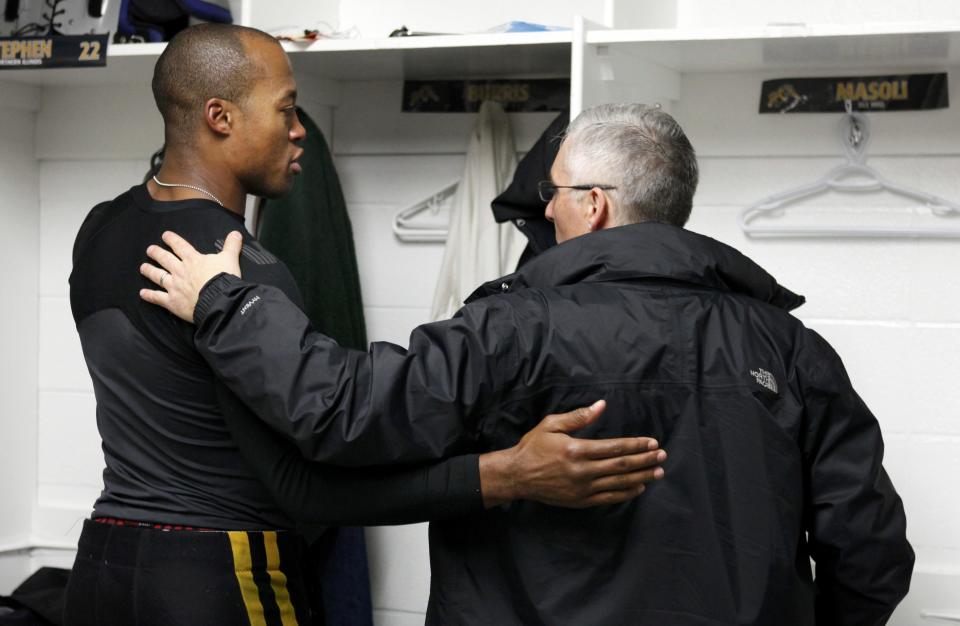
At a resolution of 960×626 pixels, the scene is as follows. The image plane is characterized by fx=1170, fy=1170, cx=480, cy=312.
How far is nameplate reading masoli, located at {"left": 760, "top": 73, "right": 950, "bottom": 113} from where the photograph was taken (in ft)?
8.70

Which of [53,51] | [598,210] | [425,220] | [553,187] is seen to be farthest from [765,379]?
[53,51]

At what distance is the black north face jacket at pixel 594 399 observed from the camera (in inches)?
61.0

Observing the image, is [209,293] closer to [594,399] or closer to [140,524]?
[140,524]

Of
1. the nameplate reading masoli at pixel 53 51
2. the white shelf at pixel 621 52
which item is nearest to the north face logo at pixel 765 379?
the white shelf at pixel 621 52

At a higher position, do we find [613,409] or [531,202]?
[531,202]

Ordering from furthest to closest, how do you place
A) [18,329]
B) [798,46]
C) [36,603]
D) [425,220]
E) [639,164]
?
[18,329], [425,220], [36,603], [798,46], [639,164]

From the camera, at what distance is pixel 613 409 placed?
1585 mm

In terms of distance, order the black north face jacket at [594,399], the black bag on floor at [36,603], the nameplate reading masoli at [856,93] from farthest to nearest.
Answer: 1. the black bag on floor at [36,603]
2. the nameplate reading masoli at [856,93]
3. the black north face jacket at [594,399]

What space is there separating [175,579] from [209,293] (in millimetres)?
466

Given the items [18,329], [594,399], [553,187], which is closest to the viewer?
[594,399]

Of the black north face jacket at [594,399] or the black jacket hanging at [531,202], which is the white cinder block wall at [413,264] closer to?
the black jacket hanging at [531,202]

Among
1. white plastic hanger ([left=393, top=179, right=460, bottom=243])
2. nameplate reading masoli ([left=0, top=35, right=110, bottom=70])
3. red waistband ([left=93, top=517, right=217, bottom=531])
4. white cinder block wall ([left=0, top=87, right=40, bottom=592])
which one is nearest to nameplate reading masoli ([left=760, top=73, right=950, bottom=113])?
white plastic hanger ([left=393, top=179, right=460, bottom=243])

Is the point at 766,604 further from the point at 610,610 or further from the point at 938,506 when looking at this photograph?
the point at 938,506

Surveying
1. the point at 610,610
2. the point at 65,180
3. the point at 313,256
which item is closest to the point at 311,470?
the point at 610,610
